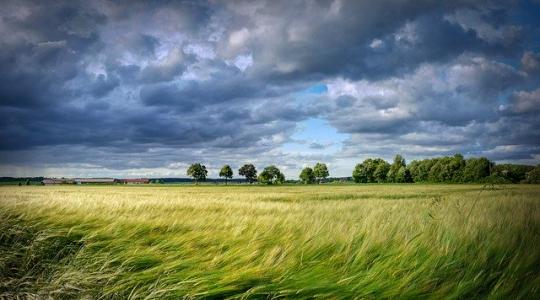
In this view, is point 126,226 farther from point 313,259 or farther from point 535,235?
point 535,235

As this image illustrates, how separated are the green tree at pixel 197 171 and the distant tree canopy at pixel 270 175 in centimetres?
2642

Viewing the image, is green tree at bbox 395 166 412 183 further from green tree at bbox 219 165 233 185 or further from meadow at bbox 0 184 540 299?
meadow at bbox 0 184 540 299

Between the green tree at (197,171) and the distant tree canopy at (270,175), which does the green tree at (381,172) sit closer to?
the distant tree canopy at (270,175)

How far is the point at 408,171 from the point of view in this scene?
4456 inches

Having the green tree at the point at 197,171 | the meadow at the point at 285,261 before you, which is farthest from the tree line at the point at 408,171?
the meadow at the point at 285,261

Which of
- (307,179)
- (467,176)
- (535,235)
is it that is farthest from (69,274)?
(307,179)

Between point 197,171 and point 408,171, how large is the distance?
80260mm

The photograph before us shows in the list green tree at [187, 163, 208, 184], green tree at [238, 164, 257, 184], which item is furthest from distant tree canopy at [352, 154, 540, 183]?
green tree at [187, 163, 208, 184]

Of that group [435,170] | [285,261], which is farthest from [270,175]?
[285,261]

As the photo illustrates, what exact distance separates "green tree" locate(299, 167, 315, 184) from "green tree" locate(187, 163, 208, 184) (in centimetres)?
4082

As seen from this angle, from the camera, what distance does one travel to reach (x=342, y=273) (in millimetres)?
3107

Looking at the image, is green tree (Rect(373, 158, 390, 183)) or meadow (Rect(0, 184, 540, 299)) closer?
meadow (Rect(0, 184, 540, 299))

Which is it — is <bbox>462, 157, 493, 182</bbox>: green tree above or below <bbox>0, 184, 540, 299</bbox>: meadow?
above

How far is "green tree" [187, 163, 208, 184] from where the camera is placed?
14100 centimetres
